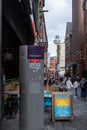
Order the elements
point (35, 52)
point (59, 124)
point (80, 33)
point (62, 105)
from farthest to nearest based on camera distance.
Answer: point (80, 33) → point (62, 105) → point (59, 124) → point (35, 52)

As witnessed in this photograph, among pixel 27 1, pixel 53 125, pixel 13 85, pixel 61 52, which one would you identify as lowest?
pixel 53 125

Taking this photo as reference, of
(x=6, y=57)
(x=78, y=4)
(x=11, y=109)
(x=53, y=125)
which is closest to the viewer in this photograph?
(x=53, y=125)

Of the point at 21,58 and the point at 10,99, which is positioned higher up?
the point at 21,58

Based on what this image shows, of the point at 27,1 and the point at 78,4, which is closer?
the point at 27,1

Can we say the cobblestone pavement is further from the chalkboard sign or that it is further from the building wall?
the building wall

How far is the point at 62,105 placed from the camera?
46.7ft

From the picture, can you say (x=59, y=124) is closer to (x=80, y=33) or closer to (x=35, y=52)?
(x=35, y=52)

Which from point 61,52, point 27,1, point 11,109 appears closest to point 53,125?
point 11,109

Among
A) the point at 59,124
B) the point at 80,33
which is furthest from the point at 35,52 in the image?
the point at 80,33

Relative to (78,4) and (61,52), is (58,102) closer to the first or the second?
(78,4)

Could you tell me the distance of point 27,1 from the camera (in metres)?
15.7

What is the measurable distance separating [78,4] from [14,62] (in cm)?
5573

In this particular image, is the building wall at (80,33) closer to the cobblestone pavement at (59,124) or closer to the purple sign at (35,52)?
the cobblestone pavement at (59,124)

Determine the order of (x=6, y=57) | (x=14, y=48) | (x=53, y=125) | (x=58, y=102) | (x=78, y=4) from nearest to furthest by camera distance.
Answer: (x=53, y=125) < (x=58, y=102) < (x=6, y=57) < (x=14, y=48) < (x=78, y=4)
